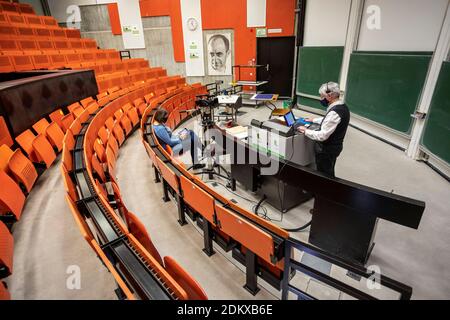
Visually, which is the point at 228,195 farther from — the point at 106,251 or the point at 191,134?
the point at 106,251

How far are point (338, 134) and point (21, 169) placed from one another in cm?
336

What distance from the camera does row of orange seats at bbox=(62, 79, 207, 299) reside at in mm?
1320

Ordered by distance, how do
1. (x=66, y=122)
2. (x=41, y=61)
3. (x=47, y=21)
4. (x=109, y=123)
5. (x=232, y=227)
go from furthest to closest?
(x=47, y=21)
(x=41, y=61)
(x=109, y=123)
(x=66, y=122)
(x=232, y=227)

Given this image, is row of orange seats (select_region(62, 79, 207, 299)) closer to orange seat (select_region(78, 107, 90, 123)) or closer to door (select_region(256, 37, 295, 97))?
orange seat (select_region(78, 107, 90, 123))

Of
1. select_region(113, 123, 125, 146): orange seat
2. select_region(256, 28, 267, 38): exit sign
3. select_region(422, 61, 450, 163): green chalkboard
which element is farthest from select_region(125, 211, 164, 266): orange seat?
select_region(256, 28, 267, 38): exit sign

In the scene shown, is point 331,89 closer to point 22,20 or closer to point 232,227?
point 232,227

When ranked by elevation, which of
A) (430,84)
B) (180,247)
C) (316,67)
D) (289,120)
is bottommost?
(180,247)

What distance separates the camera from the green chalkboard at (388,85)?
170 inches

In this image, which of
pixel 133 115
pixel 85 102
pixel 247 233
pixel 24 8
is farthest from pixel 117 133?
pixel 24 8

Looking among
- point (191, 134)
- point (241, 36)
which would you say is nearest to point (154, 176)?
point (191, 134)

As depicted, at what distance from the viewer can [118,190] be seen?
7.61 feet

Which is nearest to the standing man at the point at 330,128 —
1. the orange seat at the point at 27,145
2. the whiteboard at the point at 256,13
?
the orange seat at the point at 27,145

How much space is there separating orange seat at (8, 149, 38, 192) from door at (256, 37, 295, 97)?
801cm

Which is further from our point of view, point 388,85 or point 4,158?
point 388,85
